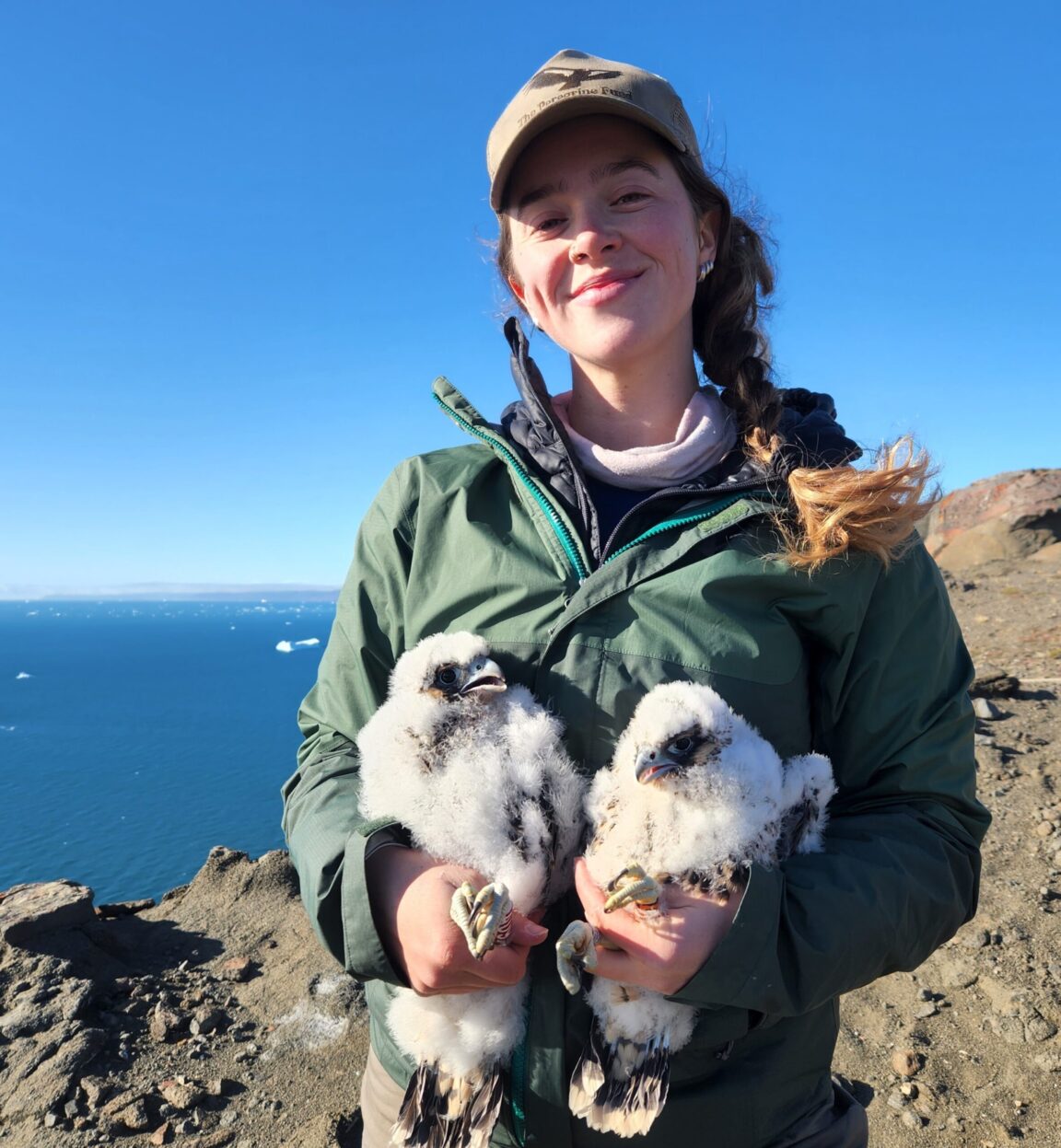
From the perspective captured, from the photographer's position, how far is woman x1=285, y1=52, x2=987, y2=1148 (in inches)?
72.1

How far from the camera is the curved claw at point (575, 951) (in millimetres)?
1659

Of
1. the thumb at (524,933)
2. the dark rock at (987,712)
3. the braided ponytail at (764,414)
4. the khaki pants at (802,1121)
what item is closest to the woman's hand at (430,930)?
the thumb at (524,933)

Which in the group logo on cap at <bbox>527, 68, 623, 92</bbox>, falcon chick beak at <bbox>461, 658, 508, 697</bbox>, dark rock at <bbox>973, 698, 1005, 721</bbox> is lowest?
dark rock at <bbox>973, 698, 1005, 721</bbox>

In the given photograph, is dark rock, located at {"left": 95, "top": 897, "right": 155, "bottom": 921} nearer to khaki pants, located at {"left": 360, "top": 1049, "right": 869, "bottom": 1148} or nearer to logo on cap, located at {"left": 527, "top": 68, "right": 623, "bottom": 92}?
khaki pants, located at {"left": 360, "top": 1049, "right": 869, "bottom": 1148}

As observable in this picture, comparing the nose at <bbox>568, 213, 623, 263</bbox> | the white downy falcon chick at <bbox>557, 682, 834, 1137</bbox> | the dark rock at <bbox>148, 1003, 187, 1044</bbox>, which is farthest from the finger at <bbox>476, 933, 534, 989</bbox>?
the dark rock at <bbox>148, 1003, 187, 1044</bbox>

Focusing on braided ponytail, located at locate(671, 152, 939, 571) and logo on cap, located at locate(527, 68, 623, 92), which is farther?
logo on cap, located at locate(527, 68, 623, 92)

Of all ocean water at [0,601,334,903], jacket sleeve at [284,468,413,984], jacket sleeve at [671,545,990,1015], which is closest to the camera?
jacket sleeve at [671,545,990,1015]

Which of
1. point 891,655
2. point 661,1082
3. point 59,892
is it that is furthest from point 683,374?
point 59,892

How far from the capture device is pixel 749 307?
279cm

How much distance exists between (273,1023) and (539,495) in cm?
419

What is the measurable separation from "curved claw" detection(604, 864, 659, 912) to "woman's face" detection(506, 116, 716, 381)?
5.08 ft

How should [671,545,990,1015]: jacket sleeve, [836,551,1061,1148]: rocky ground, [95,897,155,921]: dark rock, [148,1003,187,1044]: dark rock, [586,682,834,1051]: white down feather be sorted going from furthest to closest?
[95,897,155,921]: dark rock < [148,1003,187,1044]: dark rock < [836,551,1061,1148]: rocky ground < [586,682,834,1051]: white down feather < [671,545,990,1015]: jacket sleeve

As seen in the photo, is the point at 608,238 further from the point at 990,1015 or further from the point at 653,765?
the point at 990,1015

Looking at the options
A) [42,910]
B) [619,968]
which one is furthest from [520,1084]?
[42,910]
